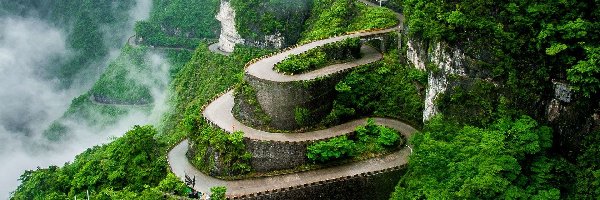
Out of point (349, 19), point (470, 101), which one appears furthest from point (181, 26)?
point (470, 101)

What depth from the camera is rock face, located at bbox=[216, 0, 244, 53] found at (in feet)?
234

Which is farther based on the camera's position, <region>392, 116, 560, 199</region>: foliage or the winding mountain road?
the winding mountain road

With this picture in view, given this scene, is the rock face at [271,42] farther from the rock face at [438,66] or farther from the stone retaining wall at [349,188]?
the stone retaining wall at [349,188]

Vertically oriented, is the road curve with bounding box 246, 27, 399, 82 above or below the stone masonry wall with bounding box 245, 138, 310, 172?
above

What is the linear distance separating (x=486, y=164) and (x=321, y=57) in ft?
55.3

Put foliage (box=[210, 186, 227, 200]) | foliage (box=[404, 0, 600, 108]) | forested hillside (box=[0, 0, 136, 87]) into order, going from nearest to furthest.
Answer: foliage (box=[404, 0, 600, 108]), foliage (box=[210, 186, 227, 200]), forested hillside (box=[0, 0, 136, 87])

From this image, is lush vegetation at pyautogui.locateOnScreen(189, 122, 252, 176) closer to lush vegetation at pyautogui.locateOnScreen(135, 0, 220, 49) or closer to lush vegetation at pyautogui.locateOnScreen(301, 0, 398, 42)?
lush vegetation at pyautogui.locateOnScreen(301, 0, 398, 42)

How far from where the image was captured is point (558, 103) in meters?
28.2

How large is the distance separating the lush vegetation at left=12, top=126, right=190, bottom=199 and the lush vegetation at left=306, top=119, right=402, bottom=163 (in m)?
8.80

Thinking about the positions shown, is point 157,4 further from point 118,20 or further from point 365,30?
point 365,30

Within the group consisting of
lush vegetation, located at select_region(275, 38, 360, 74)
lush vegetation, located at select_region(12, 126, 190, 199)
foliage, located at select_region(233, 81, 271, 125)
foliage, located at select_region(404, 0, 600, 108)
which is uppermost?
foliage, located at select_region(404, 0, 600, 108)

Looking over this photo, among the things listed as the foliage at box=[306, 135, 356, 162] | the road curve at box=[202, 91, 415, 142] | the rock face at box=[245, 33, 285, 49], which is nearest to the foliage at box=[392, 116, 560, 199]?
the foliage at box=[306, 135, 356, 162]

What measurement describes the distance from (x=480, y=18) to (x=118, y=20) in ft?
317

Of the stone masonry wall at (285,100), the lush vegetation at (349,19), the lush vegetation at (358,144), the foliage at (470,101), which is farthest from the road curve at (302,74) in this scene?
the foliage at (470,101)
